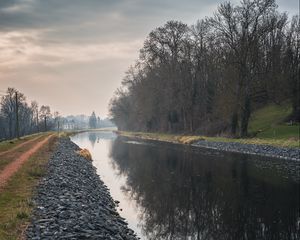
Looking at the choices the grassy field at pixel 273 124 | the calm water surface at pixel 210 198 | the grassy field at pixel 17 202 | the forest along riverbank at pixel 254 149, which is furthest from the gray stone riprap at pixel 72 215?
the grassy field at pixel 273 124

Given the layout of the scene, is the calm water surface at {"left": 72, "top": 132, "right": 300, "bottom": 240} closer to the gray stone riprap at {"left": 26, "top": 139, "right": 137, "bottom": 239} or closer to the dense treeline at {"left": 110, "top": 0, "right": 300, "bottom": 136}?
the gray stone riprap at {"left": 26, "top": 139, "right": 137, "bottom": 239}

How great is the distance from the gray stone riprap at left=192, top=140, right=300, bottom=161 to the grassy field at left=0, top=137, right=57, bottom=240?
2540 cm

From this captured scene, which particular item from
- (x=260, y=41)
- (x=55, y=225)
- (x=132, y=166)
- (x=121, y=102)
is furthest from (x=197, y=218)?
(x=121, y=102)

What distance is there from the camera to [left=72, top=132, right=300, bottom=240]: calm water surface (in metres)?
16.8

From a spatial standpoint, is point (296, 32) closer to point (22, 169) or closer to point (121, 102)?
point (22, 169)

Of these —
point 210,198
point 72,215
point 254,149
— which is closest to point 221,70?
point 254,149

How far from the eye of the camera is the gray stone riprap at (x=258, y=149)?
4025 cm

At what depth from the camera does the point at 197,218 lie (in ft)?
61.3

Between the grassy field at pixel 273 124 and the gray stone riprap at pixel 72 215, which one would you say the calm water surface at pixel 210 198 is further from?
the grassy field at pixel 273 124

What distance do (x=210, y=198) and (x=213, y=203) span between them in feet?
4.31

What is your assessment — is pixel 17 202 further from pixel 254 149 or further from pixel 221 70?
pixel 221 70

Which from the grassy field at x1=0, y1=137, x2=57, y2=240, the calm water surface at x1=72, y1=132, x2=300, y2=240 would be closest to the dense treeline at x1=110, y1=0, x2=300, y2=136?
the calm water surface at x1=72, y1=132, x2=300, y2=240

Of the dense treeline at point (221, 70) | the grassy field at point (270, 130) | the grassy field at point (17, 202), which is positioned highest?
the dense treeline at point (221, 70)

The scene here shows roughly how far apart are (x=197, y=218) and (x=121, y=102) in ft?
397
